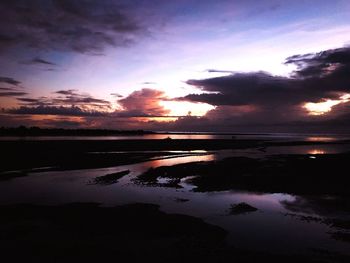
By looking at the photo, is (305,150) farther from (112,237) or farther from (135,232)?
(112,237)

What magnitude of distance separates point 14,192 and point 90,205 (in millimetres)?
5830

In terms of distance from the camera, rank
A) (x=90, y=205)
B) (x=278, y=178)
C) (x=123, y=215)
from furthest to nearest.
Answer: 1. (x=278, y=178)
2. (x=90, y=205)
3. (x=123, y=215)

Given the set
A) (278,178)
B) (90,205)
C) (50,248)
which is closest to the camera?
(50,248)

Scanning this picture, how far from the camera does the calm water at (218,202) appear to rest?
10.8m

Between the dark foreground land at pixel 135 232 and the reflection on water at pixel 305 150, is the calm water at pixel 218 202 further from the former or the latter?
the reflection on water at pixel 305 150

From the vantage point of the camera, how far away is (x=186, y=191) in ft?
63.1

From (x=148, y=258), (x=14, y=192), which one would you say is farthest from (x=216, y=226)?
(x=14, y=192)

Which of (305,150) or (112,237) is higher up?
(305,150)

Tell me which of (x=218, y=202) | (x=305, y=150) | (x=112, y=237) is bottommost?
(x=112, y=237)

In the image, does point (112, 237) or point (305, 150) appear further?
point (305, 150)

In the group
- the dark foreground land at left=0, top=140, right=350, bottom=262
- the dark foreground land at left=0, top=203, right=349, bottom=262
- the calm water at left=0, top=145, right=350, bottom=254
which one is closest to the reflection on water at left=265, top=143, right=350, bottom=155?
the dark foreground land at left=0, top=140, right=350, bottom=262

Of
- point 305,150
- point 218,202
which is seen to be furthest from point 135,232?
point 305,150

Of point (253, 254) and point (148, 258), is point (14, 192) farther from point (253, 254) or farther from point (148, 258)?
point (253, 254)

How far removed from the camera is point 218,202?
16.5 metres
